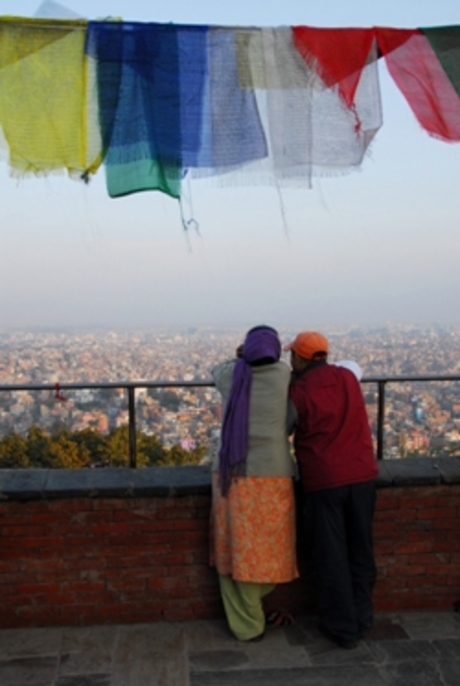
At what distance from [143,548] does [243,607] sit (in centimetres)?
69

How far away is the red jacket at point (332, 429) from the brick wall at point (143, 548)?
1.87 feet

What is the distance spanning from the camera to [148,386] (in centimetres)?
463

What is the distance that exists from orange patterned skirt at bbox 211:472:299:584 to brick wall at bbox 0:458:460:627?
15.6 inches

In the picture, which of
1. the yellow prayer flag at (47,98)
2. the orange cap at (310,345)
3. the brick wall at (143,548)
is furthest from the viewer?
the brick wall at (143,548)

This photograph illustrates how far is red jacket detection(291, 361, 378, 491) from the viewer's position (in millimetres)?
4098

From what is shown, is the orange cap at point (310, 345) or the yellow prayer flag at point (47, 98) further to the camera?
the orange cap at point (310, 345)

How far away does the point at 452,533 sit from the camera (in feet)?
15.4

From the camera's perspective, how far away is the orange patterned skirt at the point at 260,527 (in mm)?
4172

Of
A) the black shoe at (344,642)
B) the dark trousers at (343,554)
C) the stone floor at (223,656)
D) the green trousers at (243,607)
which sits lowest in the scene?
the stone floor at (223,656)

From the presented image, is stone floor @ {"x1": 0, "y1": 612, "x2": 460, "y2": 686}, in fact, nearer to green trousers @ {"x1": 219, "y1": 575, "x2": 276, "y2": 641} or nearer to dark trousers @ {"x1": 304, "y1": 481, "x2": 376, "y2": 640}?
green trousers @ {"x1": 219, "y1": 575, "x2": 276, "y2": 641}

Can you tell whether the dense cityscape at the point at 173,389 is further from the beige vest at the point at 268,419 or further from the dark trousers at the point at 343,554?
the dark trousers at the point at 343,554

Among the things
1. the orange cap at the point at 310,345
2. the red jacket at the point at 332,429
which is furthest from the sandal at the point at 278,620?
the orange cap at the point at 310,345

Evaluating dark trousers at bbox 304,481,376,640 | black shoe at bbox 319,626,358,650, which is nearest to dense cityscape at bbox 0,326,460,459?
dark trousers at bbox 304,481,376,640

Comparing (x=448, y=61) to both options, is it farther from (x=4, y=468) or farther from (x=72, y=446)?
(x=4, y=468)
